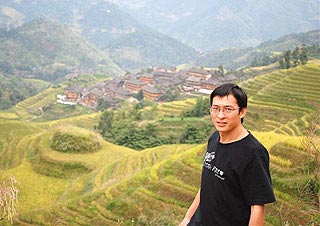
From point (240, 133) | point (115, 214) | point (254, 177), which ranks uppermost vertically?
point (240, 133)

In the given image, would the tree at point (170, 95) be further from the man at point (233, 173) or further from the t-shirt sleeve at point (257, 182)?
the t-shirt sleeve at point (257, 182)

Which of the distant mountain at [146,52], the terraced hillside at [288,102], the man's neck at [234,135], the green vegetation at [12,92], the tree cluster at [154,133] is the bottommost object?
the green vegetation at [12,92]

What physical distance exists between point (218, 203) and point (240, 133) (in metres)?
0.53

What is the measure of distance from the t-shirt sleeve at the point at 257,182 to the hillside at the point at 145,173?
0.60m

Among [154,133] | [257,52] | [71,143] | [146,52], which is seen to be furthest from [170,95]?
[146,52]

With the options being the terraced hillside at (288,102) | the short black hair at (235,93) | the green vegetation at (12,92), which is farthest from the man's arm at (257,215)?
the green vegetation at (12,92)

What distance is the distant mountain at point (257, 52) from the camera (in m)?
118

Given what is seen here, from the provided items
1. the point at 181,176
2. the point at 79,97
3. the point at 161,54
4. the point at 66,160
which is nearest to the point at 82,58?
the point at 161,54

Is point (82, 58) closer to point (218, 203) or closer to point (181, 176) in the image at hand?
point (181, 176)

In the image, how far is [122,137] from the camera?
3080 centimetres

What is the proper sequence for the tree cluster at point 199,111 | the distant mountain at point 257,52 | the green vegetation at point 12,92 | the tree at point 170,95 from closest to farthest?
the tree cluster at point 199,111, the tree at point 170,95, the green vegetation at point 12,92, the distant mountain at point 257,52

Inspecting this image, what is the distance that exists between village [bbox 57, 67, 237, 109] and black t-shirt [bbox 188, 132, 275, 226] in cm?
5258

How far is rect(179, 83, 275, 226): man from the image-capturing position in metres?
2.39

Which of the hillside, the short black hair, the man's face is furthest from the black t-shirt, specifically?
the hillside
